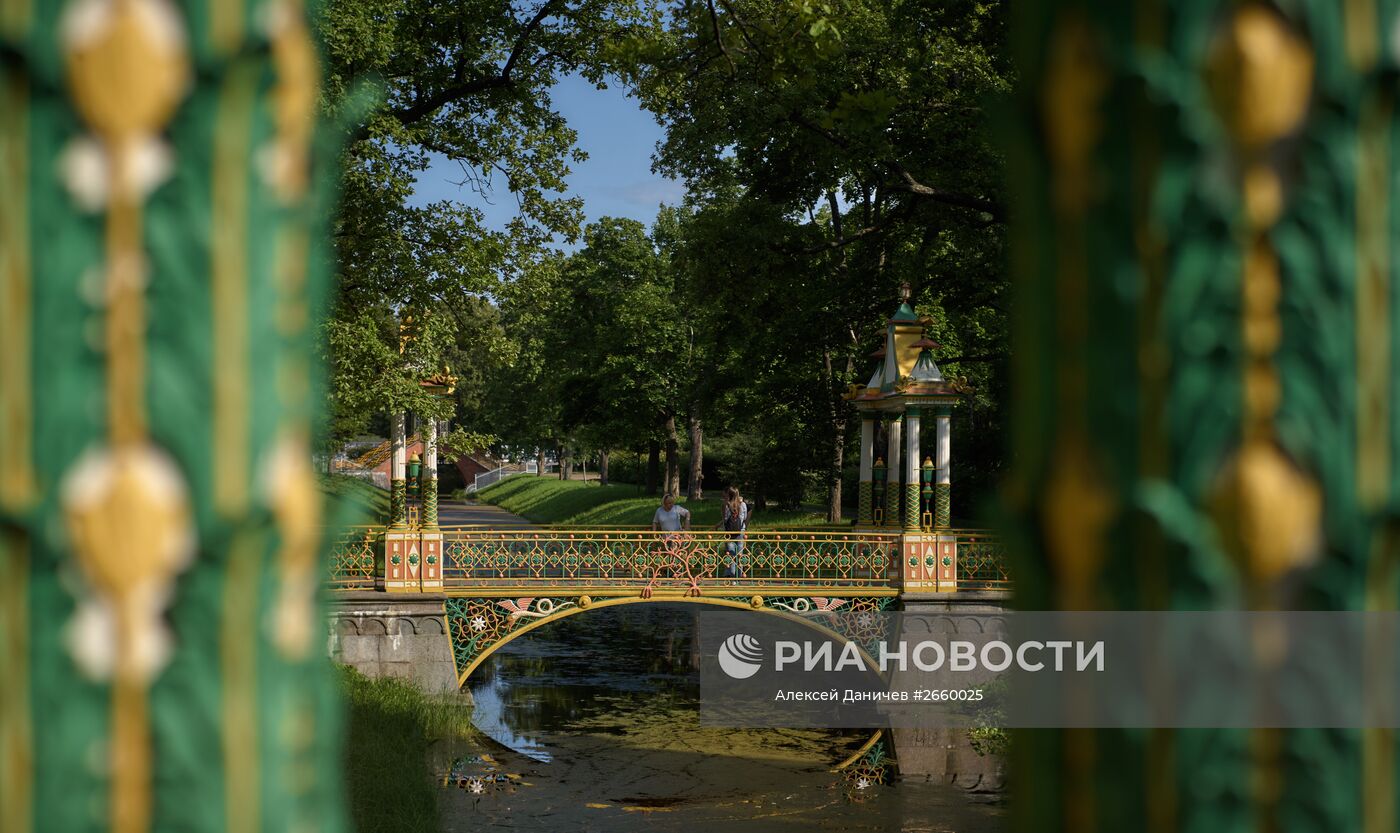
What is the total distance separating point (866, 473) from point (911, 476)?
2520 millimetres

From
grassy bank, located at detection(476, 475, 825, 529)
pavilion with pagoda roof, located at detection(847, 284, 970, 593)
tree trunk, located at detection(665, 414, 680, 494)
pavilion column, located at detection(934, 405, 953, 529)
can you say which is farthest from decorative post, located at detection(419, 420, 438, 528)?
tree trunk, located at detection(665, 414, 680, 494)

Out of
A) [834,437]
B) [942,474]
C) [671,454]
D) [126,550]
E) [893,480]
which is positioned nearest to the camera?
[126,550]

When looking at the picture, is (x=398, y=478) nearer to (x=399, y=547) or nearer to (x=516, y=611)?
(x=399, y=547)

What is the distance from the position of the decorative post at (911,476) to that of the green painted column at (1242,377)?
673 inches

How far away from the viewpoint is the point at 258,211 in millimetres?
813

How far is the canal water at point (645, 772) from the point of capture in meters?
14.8

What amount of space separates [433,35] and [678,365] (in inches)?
1061

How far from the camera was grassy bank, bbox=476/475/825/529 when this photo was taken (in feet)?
102

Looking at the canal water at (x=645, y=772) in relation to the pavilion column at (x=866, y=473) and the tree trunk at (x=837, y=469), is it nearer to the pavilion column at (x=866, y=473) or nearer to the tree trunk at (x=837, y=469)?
the pavilion column at (x=866, y=473)

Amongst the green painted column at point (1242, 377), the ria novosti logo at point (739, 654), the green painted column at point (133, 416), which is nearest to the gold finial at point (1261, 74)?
the green painted column at point (1242, 377)

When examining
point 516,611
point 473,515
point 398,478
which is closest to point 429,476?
point 398,478

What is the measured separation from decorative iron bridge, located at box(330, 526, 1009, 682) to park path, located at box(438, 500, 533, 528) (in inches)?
1097

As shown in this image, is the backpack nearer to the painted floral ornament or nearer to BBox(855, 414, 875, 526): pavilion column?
BBox(855, 414, 875, 526): pavilion column

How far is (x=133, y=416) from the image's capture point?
777mm
